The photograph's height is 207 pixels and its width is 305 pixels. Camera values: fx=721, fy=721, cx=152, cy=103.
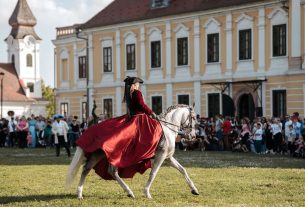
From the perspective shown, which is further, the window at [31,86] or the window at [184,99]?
the window at [31,86]

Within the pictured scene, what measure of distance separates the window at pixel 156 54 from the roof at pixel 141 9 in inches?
65.2

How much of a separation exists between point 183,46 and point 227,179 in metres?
26.3

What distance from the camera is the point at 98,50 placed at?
47.5 metres

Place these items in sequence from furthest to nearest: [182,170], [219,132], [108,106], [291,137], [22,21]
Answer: [22,21] → [108,106] → [219,132] → [291,137] → [182,170]

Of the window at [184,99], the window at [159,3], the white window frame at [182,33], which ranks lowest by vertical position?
the window at [184,99]

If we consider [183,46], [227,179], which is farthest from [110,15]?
[227,179]

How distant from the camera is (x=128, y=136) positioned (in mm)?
12430

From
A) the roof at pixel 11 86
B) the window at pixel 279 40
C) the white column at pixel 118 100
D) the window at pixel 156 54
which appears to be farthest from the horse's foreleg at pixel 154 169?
the roof at pixel 11 86

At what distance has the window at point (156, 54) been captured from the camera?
4359cm

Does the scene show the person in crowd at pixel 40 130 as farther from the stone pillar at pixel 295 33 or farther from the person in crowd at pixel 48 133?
the stone pillar at pixel 295 33

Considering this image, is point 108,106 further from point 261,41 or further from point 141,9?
point 261,41

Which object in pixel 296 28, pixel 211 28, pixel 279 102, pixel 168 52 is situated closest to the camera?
pixel 296 28

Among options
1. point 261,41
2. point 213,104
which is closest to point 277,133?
point 261,41

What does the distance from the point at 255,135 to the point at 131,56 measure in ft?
59.3
